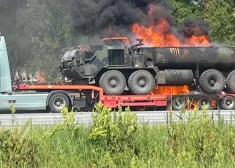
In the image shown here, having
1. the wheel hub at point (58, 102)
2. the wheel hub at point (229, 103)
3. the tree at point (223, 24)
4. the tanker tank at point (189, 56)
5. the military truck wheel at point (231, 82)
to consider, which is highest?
the tree at point (223, 24)

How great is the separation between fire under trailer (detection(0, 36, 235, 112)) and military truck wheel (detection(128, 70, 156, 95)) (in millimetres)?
284

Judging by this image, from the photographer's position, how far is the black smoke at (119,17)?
3172cm

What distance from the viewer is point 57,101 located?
25.6 metres

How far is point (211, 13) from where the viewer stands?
38.0m

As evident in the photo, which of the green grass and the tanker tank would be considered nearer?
the green grass

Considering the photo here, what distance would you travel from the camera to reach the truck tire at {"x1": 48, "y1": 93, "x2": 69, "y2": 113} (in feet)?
83.5

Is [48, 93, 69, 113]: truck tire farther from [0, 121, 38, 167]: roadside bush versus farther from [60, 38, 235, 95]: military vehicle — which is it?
[0, 121, 38, 167]: roadside bush

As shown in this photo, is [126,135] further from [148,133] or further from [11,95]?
[11,95]

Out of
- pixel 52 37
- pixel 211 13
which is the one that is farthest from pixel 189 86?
pixel 52 37

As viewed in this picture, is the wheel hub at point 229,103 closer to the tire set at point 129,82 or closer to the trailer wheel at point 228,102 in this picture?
the trailer wheel at point 228,102

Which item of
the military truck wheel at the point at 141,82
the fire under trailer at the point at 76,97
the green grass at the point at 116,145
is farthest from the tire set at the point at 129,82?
the green grass at the point at 116,145

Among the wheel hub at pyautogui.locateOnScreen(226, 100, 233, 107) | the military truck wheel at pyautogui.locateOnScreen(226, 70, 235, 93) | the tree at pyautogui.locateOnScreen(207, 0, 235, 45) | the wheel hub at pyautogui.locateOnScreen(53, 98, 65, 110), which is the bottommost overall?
the wheel hub at pyautogui.locateOnScreen(226, 100, 233, 107)

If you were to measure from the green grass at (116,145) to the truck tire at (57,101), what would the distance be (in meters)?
16.5

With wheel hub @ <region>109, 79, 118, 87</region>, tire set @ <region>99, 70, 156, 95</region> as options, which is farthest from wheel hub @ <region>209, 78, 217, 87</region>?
wheel hub @ <region>109, 79, 118, 87</region>
